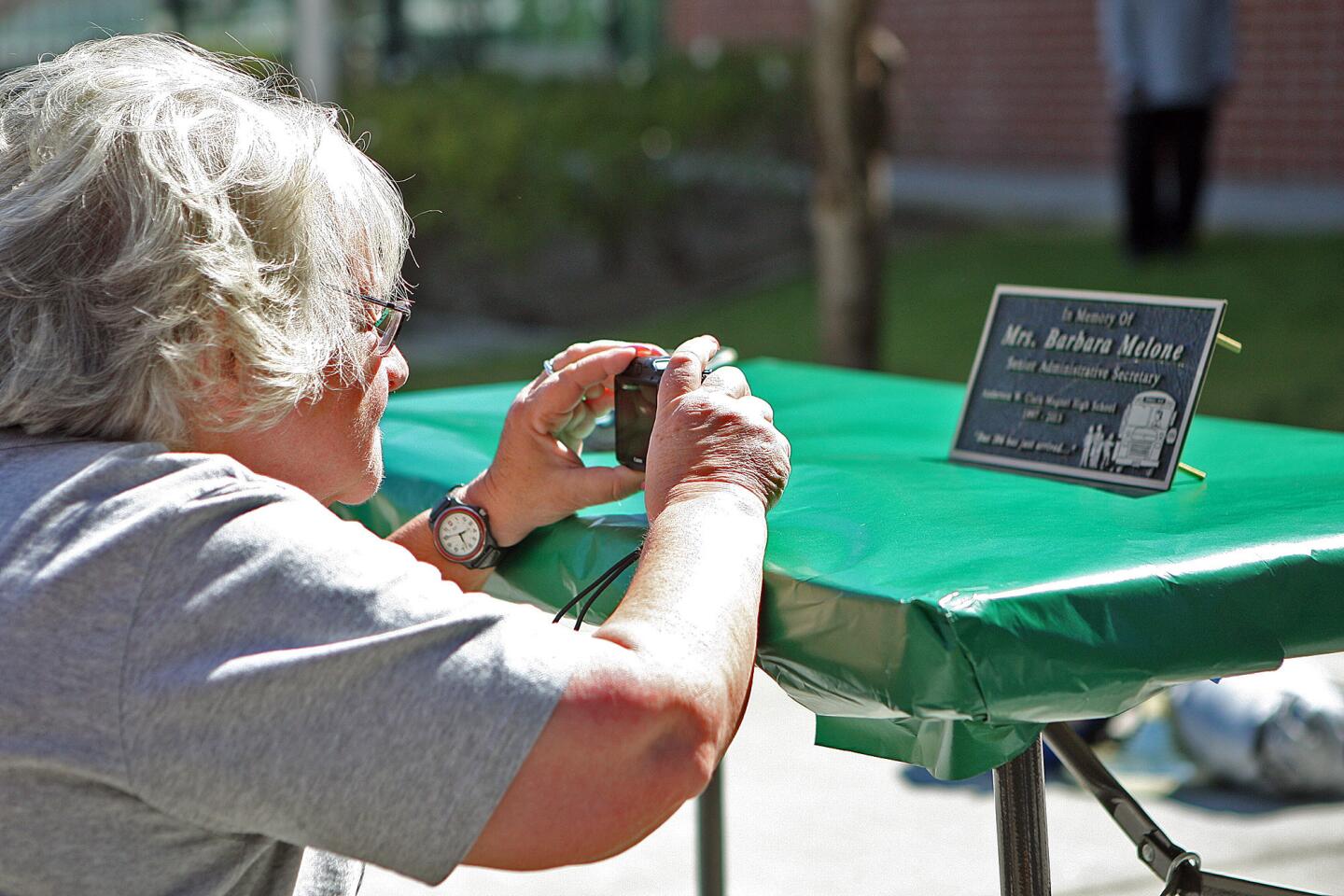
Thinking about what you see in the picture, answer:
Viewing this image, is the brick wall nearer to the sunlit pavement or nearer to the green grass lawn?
the green grass lawn

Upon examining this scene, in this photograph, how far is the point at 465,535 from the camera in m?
1.80

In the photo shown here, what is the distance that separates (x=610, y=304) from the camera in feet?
32.3

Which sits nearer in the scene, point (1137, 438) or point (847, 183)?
point (1137, 438)

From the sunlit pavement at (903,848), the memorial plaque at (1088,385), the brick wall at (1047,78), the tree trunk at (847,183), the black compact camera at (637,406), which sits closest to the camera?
the black compact camera at (637,406)

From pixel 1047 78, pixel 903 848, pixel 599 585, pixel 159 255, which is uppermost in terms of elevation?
pixel 159 255

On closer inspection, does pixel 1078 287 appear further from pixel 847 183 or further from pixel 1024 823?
pixel 1024 823

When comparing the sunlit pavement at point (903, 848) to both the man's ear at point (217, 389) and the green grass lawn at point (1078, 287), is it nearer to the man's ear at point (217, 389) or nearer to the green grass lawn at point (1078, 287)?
the man's ear at point (217, 389)

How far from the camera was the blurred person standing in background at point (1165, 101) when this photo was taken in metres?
7.45

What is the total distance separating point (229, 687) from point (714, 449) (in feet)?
1.82

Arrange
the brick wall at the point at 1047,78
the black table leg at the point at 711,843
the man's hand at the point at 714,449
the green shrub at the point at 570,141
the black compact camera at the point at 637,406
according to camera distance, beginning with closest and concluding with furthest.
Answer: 1. the man's hand at the point at 714,449
2. the black compact camera at the point at 637,406
3. the black table leg at the point at 711,843
4. the brick wall at the point at 1047,78
5. the green shrub at the point at 570,141

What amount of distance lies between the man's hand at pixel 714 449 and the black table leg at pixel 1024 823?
37cm

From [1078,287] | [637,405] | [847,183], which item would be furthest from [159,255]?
[1078,287]

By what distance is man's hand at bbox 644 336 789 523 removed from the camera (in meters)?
1.42

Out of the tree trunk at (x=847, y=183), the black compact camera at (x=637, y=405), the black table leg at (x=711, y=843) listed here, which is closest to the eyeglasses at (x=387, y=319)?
the black compact camera at (x=637, y=405)
